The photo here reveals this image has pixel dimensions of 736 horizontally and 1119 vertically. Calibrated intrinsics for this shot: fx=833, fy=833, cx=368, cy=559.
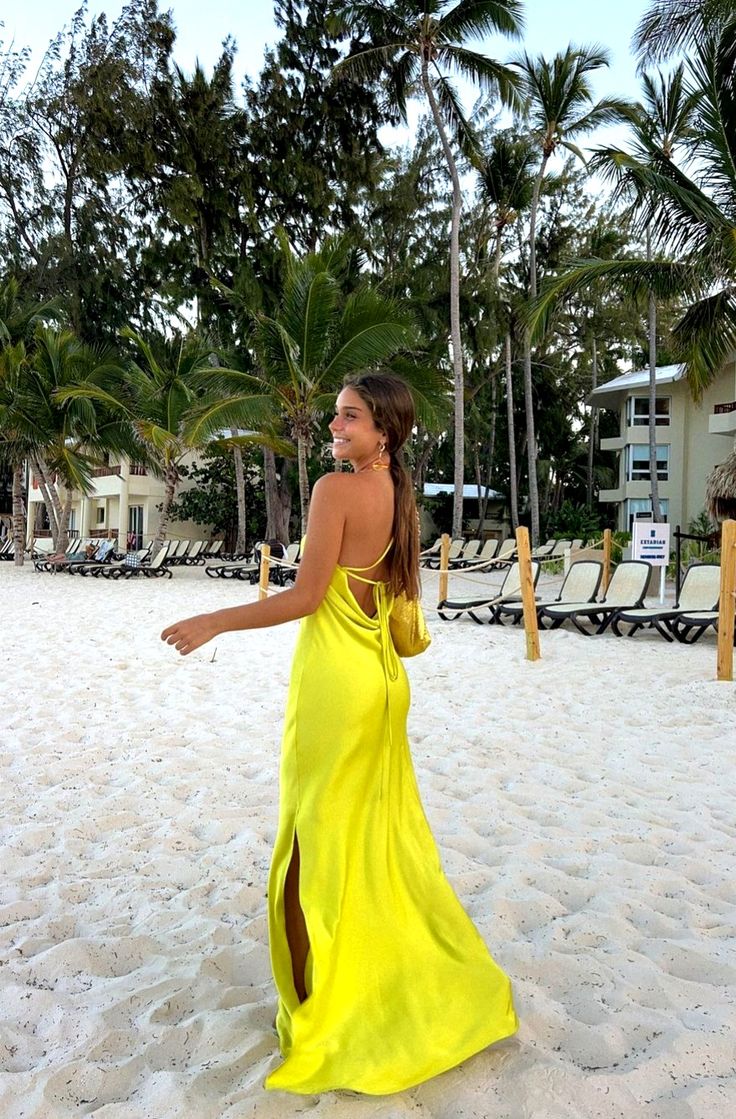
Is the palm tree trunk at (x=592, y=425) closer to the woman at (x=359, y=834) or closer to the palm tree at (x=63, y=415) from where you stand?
the palm tree at (x=63, y=415)

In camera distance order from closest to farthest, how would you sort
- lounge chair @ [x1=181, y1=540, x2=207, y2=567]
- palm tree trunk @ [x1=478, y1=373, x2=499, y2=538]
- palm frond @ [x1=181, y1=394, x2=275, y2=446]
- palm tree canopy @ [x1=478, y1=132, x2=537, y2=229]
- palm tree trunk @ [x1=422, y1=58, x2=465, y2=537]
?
1. palm frond @ [x1=181, y1=394, x2=275, y2=446]
2. palm tree trunk @ [x1=422, y1=58, x2=465, y2=537]
3. palm tree canopy @ [x1=478, y1=132, x2=537, y2=229]
4. lounge chair @ [x1=181, y1=540, x2=207, y2=567]
5. palm tree trunk @ [x1=478, y1=373, x2=499, y2=538]

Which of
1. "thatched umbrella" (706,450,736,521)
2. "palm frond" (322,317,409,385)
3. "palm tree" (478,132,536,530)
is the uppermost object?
"palm tree" (478,132,536,530)

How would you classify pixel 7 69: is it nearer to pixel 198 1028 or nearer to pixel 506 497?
pixel 506 497

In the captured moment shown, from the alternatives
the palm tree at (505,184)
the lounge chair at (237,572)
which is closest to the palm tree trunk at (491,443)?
the palm tree at (505,184)

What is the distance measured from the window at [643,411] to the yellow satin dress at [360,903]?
2774 centimetres

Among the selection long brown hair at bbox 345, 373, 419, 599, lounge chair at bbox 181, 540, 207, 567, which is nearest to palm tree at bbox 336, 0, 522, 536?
lounge chair at bbox 181, 540, 207, 567

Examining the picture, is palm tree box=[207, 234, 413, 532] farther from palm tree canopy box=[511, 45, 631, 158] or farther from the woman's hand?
the woman's hand

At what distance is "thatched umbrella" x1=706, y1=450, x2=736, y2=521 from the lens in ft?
41.7

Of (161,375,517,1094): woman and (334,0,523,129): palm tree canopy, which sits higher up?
(334,0,523,129): palm tree canopy

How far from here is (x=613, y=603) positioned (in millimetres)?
10117

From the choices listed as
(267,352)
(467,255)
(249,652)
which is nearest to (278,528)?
(267,352)

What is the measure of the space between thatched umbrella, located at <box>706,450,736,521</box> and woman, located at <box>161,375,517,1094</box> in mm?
11893

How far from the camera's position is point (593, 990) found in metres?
2.38

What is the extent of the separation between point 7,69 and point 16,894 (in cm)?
3201
